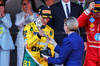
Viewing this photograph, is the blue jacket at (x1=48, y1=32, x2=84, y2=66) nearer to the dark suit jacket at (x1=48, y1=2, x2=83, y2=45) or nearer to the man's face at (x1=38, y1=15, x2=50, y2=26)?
the man's face at (x1=38, y1=15, x2=50, y2=26)

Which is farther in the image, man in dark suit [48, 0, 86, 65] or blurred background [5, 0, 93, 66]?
blurred background [5, 0, 93, 66]

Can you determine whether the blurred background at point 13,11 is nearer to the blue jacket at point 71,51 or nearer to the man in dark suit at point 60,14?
the man in dark suit at point 60,14

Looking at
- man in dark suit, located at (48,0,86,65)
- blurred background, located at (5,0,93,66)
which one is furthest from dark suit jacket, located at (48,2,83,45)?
blurred background, located at (5,0,93,66)

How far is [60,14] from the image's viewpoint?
4113 millimetres

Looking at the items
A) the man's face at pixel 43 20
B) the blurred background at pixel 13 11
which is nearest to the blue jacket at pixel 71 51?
the man's face at pixel 43 20

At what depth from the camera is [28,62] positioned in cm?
364

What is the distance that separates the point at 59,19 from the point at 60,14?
0.31 ft

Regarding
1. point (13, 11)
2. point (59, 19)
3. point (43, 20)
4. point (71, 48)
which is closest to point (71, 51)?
point (71, 48)

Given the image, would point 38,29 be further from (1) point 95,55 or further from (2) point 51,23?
(1) point 95,55

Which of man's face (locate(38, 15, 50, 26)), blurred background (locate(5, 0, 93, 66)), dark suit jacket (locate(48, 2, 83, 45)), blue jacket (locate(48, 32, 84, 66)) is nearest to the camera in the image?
blue jacket (locate(48, 32, 84, 66))

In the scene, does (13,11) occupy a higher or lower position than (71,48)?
higher

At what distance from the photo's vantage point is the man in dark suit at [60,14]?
A: 13.4 feet

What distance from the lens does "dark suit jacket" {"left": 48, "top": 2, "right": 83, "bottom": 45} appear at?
4074 mm

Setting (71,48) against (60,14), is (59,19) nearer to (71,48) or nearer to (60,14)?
(60,14)
